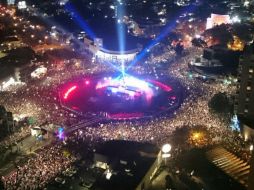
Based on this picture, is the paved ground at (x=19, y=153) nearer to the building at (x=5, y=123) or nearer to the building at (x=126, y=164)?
the building at (x=5, y=123)

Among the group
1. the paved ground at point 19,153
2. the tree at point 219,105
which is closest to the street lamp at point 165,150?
the tree at point 219,105

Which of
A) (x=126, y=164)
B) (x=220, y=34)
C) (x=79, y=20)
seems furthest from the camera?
(x=79, y=20)

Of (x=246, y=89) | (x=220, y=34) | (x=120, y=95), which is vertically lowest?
(x=120, y=95)

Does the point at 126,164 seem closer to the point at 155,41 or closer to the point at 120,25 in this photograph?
the point at 155,41

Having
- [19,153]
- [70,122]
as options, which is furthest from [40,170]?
[70,122]

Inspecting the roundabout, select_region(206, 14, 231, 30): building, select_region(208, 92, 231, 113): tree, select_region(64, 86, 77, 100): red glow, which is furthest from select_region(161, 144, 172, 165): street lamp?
select_region(206, 14, 231, 30): building

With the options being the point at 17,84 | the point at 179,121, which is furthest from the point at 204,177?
the point at 17,84

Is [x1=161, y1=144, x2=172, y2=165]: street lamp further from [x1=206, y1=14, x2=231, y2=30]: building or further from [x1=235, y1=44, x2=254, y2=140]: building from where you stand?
[x1=206, y1=14, x2=231, y2=30]: building
